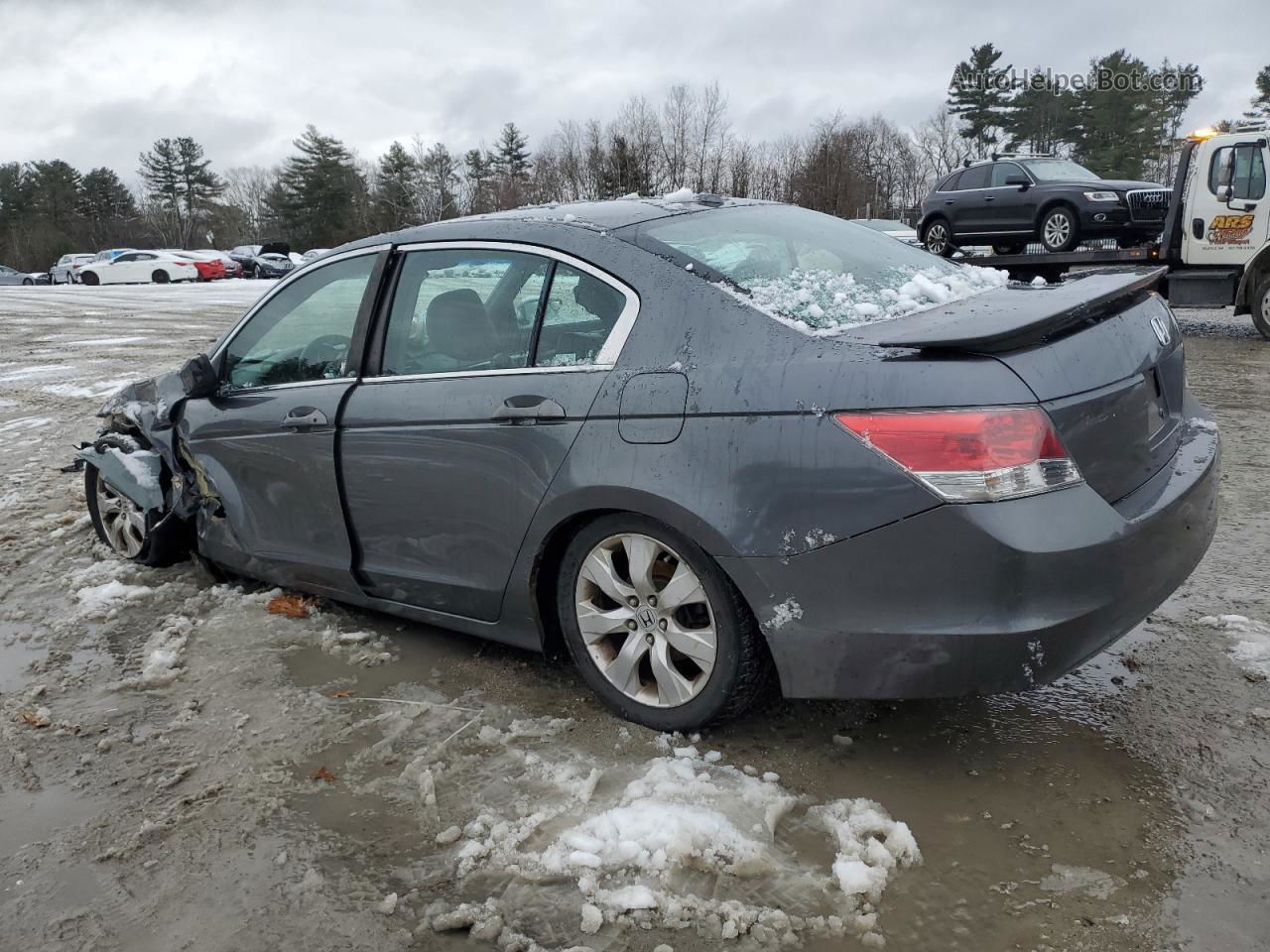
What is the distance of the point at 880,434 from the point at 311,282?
249 cm

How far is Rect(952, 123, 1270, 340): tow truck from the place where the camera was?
12031 millimetres

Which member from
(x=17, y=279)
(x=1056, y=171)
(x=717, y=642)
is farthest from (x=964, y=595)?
(x=17, y=279)

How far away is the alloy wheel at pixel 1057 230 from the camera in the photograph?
51.2 feet

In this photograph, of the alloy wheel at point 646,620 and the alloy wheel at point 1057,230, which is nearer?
the alloy wheel at point 646,620

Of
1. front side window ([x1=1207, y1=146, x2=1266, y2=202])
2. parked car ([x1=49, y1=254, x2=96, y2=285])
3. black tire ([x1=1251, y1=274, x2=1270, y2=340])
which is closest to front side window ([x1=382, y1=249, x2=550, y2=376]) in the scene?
front side window ([x1=1207, y1=146, x2=1266, y2=202])

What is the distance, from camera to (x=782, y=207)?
4027 mm

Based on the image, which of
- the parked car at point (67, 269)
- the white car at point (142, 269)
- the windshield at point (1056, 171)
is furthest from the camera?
the parked car at point (67, 269)

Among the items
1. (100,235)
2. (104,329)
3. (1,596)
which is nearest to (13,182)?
(100,235)

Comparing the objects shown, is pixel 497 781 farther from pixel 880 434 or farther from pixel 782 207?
pixel 782 207

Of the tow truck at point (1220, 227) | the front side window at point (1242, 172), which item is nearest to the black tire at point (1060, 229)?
the tow truck at point (1220, 227)

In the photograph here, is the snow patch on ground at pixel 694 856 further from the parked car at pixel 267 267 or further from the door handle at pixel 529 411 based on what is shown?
the parked car at pixel 267 267

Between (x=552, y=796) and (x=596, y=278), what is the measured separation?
153 cm

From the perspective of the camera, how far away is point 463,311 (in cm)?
353

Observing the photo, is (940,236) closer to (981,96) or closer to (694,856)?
(694,856)
